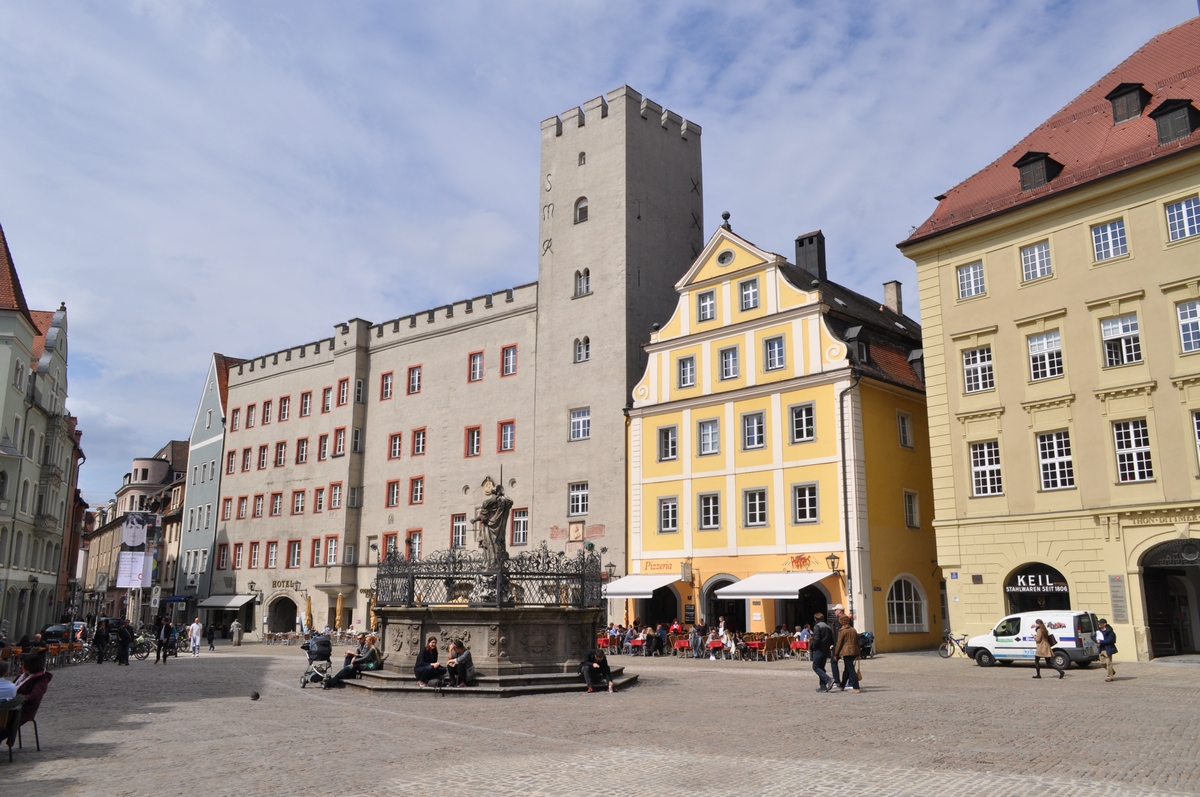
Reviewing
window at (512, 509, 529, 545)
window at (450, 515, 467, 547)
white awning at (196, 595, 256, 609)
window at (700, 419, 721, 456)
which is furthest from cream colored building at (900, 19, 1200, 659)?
white awning at (196, 595, 256, 609)

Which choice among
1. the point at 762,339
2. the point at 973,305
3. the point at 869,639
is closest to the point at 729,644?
the point at 869,639

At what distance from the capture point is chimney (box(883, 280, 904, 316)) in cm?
4750

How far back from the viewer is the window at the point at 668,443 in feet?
124

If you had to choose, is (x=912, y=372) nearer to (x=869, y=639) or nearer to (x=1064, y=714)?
(x=869, y=639)

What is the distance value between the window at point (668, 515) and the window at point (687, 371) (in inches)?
178

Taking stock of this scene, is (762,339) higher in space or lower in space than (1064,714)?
higher

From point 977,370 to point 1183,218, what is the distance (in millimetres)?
6859

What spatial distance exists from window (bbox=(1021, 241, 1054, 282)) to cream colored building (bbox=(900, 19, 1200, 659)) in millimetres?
43

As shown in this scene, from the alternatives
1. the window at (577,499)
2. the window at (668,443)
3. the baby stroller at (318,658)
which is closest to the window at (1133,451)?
the window at (668,443)

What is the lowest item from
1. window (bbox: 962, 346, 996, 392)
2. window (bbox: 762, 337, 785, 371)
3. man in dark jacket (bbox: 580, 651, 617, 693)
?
man in dark jacket (bbox: 580, 651, 617, 693)

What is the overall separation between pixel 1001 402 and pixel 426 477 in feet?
92.0

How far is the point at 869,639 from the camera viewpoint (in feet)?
97.6

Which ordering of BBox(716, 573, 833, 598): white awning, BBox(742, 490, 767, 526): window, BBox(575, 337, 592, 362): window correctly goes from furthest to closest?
1. BBox(575, 337, 592, 362): window
2. BBox(742, 490, 767, 526): window
3. BBox(716, 573, 833, 598): white awning

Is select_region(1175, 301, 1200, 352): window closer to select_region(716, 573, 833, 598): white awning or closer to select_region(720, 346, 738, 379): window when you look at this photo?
select_region(716, 573, 833, 598): white awning
